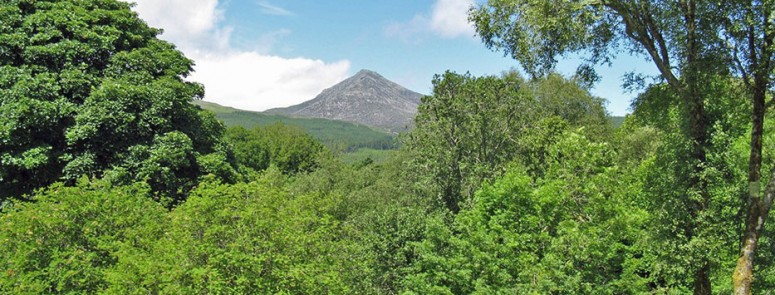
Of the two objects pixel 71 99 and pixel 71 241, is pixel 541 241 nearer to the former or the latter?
pixel 71 241

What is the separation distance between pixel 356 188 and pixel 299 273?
33757mm

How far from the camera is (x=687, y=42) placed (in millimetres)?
10938

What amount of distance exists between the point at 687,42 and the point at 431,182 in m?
15.2

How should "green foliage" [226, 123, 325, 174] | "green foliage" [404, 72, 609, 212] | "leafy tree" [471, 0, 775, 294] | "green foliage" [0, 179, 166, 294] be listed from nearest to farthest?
"leafy tree" [471, 0, 775, 294] < "green foliage" [0, 179, 166, 294] < "green foliage" [404, 72, 609, 212] < "green foliage" [226, 123, 325, 174]

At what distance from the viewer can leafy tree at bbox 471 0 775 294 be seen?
10211 mm

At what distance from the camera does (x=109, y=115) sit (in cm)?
1775

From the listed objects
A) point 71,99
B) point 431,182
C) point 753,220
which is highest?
point 71,99

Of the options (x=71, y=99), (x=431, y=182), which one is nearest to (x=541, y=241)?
(x=431, y=182)

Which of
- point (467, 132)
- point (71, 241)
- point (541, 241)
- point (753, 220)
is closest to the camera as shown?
point (753, 220)

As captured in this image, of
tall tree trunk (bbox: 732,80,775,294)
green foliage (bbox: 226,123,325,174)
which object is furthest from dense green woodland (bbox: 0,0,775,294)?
green foliage (bbox: 226,123,325,174)

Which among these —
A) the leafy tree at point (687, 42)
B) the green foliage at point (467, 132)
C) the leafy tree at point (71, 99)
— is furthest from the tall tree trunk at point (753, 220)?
the leafy tree at point (71, 99)

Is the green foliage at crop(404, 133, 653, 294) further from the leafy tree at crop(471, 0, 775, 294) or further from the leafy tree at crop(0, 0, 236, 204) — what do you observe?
the leafy tree at crop(0, 0, 236, 204)

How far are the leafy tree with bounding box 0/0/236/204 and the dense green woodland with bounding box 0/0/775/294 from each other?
8 centimetres

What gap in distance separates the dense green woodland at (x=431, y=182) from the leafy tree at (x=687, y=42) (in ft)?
0.16
